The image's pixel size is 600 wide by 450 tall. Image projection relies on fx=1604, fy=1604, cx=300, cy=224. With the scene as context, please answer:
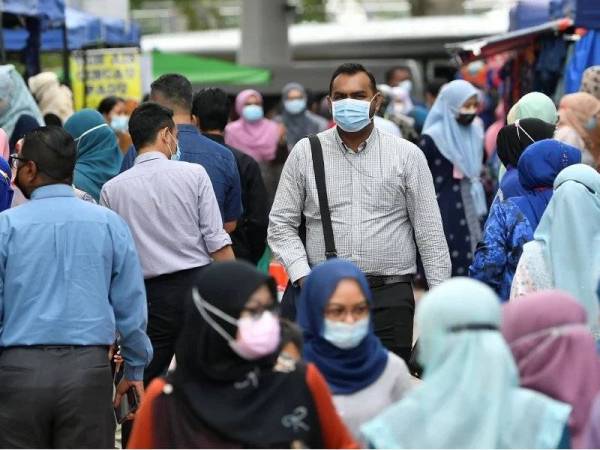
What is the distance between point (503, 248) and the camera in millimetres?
6988

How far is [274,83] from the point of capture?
27484 mm

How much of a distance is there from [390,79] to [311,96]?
1505mm

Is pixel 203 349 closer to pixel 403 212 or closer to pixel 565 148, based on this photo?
pixel 403 212

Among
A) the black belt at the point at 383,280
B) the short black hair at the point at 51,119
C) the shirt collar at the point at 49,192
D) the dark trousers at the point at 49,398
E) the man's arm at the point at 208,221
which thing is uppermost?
the shirt collar at the point at 49,192

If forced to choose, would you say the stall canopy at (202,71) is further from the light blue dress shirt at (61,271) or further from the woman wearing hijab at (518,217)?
the light blue dress shirt at (61,271)

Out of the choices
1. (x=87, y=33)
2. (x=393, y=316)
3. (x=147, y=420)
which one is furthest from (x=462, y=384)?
(x=87, y=33)

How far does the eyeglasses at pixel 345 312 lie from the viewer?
15.4 ft

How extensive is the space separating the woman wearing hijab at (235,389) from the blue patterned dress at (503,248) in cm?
266

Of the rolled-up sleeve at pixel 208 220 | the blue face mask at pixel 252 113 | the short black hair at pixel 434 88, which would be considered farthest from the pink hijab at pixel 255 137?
the rolled-up sleeve at pixel 208 220

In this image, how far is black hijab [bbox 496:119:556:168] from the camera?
802 centimetres

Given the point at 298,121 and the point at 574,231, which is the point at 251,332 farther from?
the point at 298,121

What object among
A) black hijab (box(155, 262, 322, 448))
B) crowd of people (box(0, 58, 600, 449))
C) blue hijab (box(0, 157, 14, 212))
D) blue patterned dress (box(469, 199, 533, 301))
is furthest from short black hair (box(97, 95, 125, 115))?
black hijab (box(155, 262, 322, 448))

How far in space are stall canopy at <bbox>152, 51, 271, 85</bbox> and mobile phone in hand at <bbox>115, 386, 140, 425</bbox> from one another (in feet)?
46.5

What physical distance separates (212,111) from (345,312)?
158 inches
